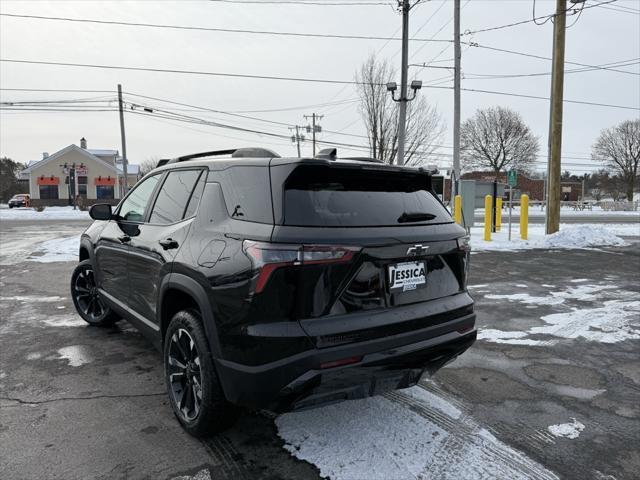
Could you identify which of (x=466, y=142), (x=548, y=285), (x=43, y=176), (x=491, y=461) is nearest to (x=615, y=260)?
(x=548, y=285)

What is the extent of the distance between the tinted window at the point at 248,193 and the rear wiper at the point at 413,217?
832 mm

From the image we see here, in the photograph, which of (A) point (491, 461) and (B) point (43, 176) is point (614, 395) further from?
(B) point (43, 176)

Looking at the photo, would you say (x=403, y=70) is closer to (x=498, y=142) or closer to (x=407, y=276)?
(x=407, y=276)

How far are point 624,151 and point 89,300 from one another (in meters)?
64.8

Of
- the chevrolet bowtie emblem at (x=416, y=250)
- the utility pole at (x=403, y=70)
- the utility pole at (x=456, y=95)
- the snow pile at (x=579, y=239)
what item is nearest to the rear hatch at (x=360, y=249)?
the chevrolet bowtie emblem at (x=416, y=250)

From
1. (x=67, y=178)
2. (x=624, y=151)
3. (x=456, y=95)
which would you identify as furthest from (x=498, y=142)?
(x=67, y=178)

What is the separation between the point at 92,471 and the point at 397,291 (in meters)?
1.96

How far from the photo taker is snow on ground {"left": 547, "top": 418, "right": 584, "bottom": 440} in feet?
9.78

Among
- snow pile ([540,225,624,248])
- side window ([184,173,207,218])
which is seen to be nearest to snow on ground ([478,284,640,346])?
side window ([184,173,207,218])

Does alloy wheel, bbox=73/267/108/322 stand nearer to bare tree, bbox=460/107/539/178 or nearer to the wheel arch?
the wheel arch

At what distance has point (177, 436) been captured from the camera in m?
2.94

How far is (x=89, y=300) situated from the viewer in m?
5.40

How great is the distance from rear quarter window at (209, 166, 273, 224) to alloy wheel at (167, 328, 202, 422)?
2.81 ft

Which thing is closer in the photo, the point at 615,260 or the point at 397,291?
the point at 397,291
